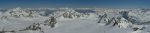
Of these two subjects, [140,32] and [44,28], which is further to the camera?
[44,28]

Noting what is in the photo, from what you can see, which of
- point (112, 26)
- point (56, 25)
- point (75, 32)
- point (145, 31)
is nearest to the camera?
point (145, 31)

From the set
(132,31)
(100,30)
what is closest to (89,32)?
(100,30)

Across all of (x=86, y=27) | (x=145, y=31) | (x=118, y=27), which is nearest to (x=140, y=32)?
(x=145, y=31)

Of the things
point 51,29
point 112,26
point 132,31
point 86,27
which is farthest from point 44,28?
point 132,31

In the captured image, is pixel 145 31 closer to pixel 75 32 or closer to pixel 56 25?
pixel 75 32

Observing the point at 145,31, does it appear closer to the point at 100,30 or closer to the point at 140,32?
the point at 140,32

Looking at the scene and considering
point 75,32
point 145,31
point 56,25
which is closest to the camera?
point 145,31

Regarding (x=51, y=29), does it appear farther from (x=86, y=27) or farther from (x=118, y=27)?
(x=118, y=27)

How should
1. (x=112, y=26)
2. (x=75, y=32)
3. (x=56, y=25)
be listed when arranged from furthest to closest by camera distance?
1. (x=56, y=25)
2. (x=112, y=26)
3. (x=75, y=32)

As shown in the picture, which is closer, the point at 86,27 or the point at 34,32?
the point at 34,32
